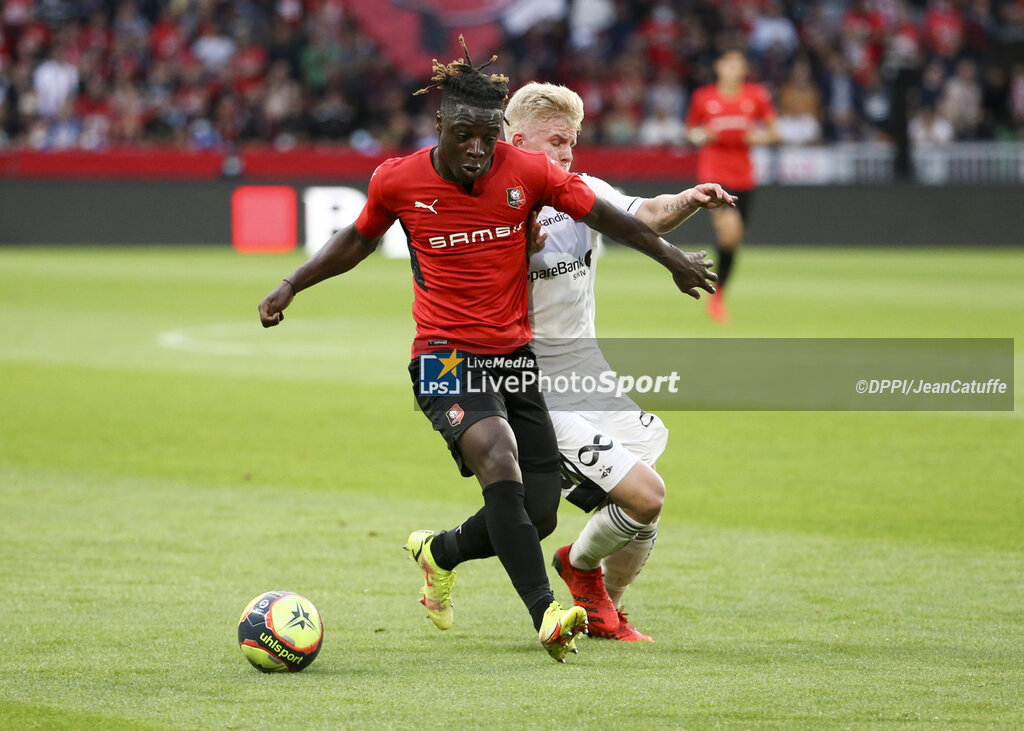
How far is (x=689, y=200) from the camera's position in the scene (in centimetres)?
543

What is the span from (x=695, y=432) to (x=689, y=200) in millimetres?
5172

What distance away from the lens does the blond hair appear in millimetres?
5637

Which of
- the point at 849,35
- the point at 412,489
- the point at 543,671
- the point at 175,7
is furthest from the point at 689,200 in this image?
the point at 175,7

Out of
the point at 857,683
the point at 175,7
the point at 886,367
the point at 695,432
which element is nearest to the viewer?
the point at 857,683

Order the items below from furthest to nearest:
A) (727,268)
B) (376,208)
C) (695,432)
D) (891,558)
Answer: (727,268) → (695,432) → (891,558) → (376,208)

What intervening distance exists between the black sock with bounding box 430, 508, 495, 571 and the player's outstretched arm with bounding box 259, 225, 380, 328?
3.24 feet

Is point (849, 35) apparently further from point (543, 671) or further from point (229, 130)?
point (543, 671)

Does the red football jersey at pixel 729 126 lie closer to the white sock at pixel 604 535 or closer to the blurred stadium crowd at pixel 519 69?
the blurred stadium crowd at pixel 519 69

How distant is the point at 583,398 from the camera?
559cm

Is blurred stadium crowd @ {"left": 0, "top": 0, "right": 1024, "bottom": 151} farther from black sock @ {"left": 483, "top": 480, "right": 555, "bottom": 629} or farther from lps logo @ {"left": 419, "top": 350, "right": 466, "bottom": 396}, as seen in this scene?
black sock @ {"left": 483, "top": 480, "right": 555, "bottom": 629}

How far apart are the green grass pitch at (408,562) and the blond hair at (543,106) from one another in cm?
186

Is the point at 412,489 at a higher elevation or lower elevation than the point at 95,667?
lower

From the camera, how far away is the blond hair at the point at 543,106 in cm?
564

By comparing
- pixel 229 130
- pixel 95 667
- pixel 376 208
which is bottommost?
pixel 229 130
